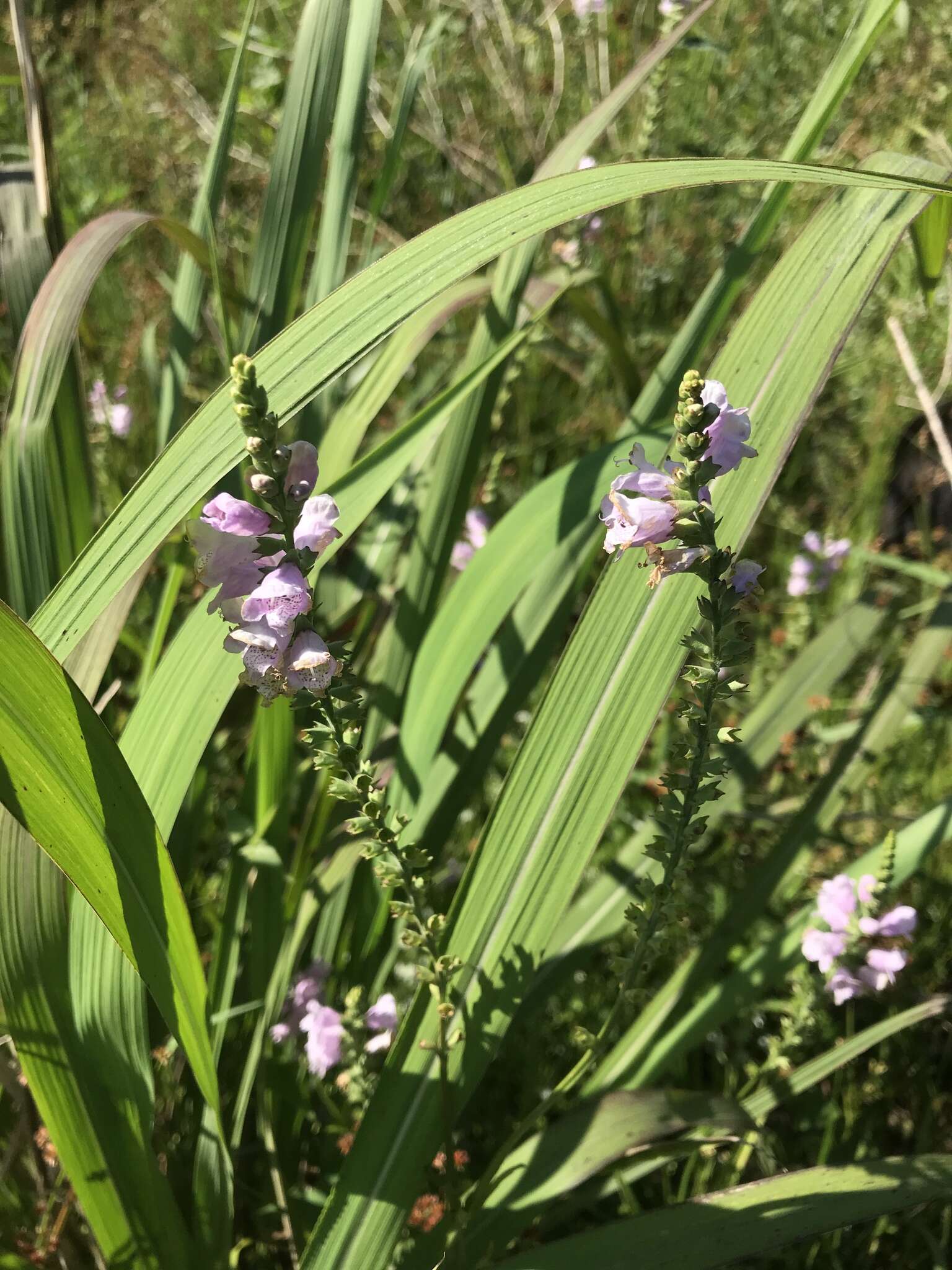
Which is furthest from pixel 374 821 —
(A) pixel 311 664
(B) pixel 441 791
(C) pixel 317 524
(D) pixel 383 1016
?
(D) pixel 383 1016

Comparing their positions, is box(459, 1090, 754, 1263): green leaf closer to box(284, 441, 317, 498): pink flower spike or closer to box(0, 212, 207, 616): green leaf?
box(284, 441, 317, 498): pink flower spike

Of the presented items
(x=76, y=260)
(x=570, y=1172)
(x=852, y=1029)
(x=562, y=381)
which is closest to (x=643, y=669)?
(x=570, y=1172)

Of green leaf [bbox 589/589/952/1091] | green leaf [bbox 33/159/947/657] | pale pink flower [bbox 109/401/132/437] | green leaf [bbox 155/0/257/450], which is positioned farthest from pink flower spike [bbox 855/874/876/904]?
pale pink flower [bbox 109/401/132/437]

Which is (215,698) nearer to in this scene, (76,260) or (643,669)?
(643,669)

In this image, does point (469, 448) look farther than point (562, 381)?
No

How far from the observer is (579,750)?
134cm

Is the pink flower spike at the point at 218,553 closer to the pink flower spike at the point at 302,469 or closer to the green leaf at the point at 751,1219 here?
the pink flower spike at the point at 302,469

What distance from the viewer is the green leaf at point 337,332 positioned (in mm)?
1098

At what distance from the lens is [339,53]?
1992mm

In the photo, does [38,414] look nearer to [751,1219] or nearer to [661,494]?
[661,494]

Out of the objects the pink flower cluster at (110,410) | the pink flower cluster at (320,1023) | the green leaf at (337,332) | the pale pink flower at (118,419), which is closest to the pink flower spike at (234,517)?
the green leaf at (337,332)

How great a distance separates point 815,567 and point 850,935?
2.21m

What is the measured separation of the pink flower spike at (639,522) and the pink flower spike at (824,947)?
3.70 feet

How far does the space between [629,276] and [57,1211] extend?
14.3 feet
